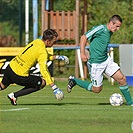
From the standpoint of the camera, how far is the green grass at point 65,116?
34.3 feet

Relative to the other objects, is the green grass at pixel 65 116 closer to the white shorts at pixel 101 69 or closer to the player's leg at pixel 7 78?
the player's leg at pixel 7 78

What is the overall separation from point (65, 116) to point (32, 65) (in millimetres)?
2414

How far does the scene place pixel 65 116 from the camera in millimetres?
12172

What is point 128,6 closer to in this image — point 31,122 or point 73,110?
point 73,110

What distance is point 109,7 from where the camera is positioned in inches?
1236

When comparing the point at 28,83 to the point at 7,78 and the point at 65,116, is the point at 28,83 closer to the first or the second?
the point at 7,78

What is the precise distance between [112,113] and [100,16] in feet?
60.7

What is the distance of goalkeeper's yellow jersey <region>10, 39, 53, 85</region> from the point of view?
1398 cm

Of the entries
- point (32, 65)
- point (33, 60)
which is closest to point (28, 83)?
point (32, 65)

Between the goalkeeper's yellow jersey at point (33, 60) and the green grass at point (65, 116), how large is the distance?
659 millimetres

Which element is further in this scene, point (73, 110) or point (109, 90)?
point (109, 90)

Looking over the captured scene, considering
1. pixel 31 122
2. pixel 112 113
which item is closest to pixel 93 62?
pixel 112 113

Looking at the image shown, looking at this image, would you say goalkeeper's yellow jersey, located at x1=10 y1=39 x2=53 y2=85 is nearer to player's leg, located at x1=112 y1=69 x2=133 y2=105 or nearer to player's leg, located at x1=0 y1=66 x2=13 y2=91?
player's leg, located at x1=0 y1=66 x2=13 y2=91

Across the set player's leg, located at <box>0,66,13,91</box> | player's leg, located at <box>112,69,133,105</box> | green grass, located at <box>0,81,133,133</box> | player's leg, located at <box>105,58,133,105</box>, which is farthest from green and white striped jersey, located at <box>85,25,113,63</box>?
player's leg, located at <box>0,66,13,91</box>
